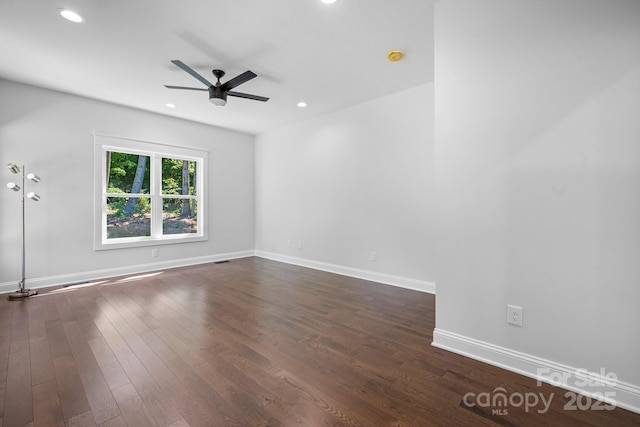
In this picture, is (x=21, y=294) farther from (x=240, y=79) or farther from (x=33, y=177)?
(x=240, y=79)

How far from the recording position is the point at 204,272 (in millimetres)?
4660

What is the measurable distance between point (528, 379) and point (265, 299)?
256cm

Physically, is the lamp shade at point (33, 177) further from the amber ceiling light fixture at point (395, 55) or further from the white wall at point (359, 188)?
the amber ceiling light fixture at point (395, 55)

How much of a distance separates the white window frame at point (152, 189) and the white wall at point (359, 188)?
1346mm

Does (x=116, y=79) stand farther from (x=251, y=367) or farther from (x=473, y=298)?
(x=473, y=298)

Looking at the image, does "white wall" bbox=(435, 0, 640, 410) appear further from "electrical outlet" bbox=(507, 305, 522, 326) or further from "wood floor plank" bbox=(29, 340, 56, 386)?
"wood floor plank" bbox=(29, 340, 56, 386)

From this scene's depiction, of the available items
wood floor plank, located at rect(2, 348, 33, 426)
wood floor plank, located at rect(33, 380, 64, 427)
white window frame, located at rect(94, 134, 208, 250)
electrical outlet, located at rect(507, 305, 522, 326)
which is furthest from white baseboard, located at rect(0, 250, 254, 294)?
electrical outlet, located at rect(507, 305, 522, 326)

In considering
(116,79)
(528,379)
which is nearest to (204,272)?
(116,79)

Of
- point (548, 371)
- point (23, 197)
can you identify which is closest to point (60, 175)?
point (23, 197)

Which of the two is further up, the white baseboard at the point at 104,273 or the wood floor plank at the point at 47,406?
the white baseboard at the point at 104,273

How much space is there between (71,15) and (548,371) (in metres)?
4.50

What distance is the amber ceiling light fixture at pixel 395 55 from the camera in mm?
2823

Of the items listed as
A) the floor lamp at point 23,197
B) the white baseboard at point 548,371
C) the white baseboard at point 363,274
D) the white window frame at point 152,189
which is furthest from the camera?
the white window frame at point 152,189

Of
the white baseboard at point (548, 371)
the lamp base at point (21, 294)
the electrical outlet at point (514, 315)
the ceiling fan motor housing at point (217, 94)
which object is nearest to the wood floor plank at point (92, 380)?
the lamp base at point (21, 294)
